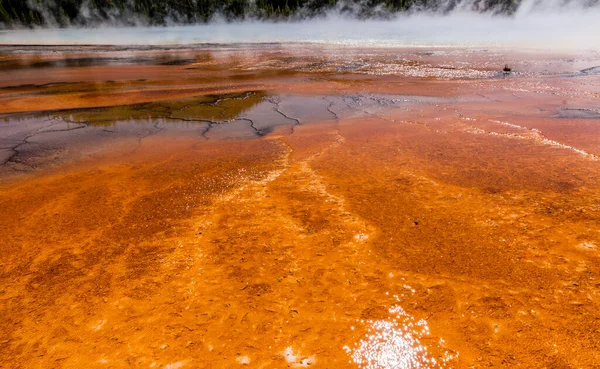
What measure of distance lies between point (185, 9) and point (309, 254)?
61177 mm

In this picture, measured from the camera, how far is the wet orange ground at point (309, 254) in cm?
177

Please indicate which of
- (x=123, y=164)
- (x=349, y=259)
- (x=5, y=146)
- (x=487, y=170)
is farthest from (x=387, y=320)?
(x=5, y=146)

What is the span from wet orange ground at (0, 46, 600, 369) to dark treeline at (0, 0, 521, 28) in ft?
188

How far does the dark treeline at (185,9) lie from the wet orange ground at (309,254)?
5743cm

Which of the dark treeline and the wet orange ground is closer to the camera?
the wet orange ground

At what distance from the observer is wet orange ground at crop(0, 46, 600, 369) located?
1767 mm

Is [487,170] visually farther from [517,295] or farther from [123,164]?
[123,164]

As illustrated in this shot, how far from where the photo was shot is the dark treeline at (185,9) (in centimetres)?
4793

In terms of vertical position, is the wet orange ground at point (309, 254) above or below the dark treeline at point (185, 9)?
below

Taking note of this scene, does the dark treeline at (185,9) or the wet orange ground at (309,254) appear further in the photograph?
the dark treeline at (185,9)

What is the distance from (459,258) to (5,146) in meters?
6.24

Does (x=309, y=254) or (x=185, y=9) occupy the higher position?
(x=185, y=9)

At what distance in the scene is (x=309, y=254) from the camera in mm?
2453

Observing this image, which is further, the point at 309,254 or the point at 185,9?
the point at 185,9
